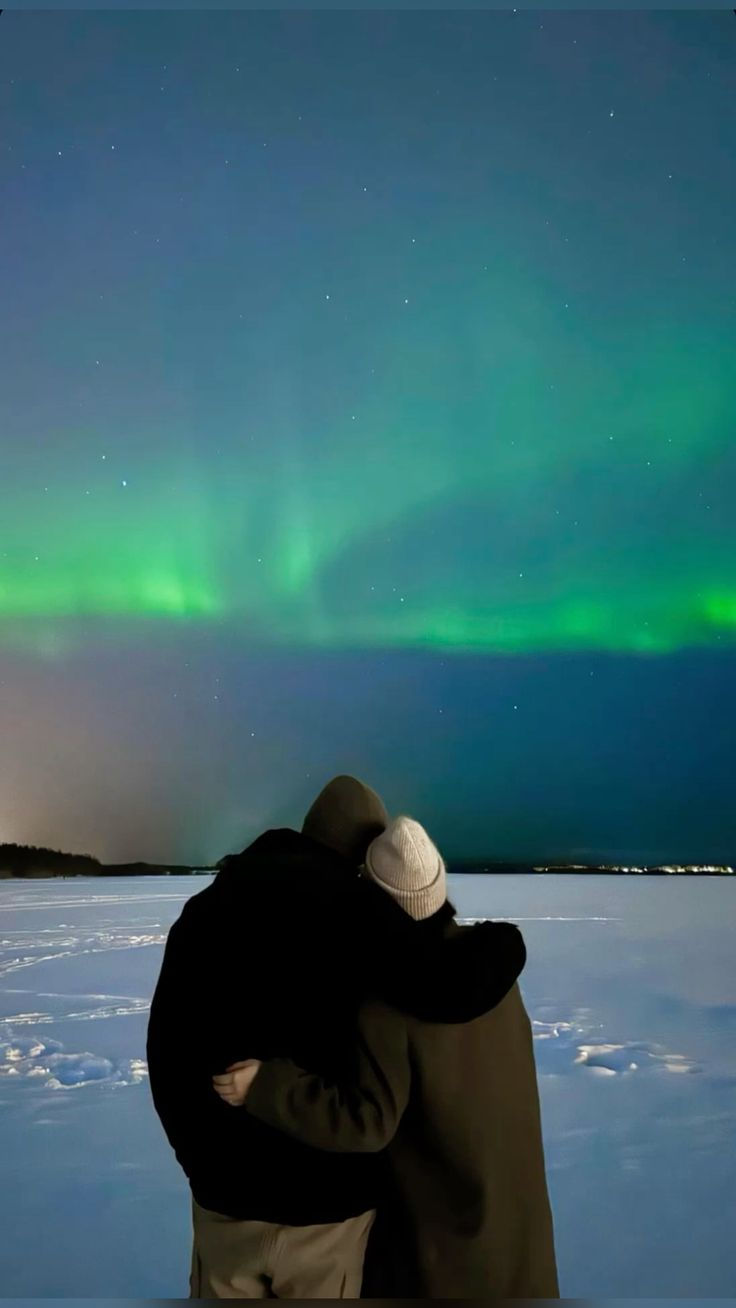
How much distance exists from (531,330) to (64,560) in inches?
160

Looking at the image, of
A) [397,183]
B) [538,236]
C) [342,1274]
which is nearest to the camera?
[342,1274]

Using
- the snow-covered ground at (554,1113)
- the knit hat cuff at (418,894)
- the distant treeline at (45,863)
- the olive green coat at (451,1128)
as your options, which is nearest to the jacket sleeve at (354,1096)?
the olive green coat at (451,1128)

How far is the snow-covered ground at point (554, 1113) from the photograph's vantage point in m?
2.53

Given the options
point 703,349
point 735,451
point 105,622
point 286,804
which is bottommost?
point 286,804

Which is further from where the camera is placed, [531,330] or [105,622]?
[105,622]

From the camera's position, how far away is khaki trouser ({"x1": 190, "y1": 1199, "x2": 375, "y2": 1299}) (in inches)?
50.4

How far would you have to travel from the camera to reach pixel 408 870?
1153mm

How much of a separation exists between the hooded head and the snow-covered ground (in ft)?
5.49

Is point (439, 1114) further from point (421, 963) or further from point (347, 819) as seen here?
point (347, 819)

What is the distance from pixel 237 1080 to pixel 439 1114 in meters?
0.23

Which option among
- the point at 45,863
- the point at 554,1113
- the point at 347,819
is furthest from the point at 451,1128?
the point at 45,863

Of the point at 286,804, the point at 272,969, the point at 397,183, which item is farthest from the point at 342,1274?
the point at 286,804

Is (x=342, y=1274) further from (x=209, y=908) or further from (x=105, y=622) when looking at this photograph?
(x=105, y=622)

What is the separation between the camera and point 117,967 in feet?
19.7
